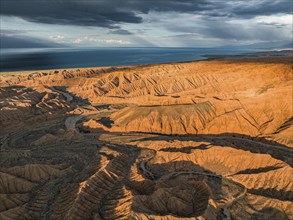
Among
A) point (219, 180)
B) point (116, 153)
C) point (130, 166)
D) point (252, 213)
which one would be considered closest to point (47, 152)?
point (116, 153)

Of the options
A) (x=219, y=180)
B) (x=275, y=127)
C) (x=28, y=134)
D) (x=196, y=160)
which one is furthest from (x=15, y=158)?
(x=275, y=127)

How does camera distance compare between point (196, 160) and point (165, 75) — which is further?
point (165, 75)

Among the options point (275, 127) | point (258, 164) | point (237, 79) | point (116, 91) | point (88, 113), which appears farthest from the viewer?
point (116, 91)

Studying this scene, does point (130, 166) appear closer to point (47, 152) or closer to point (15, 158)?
point (47, 152)

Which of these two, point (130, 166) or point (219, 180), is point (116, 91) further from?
point (219, 180)

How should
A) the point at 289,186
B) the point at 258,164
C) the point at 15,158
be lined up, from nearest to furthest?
the point at 289,186 → the point at 258,164 → the point at 15,158

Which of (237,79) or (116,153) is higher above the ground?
(237,79)
